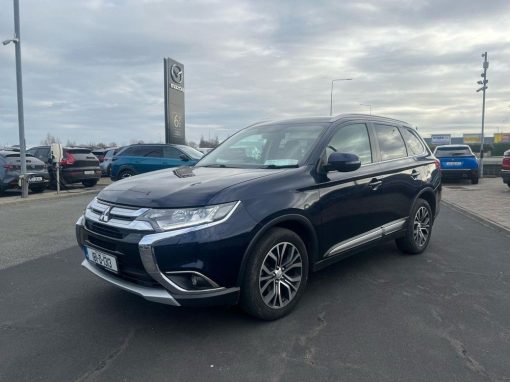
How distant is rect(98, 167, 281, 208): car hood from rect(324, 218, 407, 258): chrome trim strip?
1.06 metres

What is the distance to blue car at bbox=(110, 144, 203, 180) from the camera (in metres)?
14.8

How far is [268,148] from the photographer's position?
14.6 feet

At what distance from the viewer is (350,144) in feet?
14.9

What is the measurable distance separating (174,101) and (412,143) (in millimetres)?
16416

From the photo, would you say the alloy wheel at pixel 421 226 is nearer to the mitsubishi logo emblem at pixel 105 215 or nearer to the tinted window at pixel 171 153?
the mitsubishi logo emblem at pixel 105 215

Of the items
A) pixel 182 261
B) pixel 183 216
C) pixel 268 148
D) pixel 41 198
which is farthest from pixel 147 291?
pixel 41 198

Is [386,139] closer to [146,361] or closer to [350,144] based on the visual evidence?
[350,144]

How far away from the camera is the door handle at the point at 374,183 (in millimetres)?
4607

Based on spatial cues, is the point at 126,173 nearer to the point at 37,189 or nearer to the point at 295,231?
the point at 37,189

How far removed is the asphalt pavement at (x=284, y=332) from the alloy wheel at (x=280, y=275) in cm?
20

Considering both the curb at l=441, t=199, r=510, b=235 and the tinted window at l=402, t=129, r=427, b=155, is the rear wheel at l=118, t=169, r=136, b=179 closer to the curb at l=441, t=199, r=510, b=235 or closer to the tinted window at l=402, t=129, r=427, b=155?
the curb at l=441, t=199, r=510, b=235

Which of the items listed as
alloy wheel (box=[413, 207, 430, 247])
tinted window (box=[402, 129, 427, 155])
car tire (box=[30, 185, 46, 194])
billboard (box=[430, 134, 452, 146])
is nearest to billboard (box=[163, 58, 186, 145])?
car tire (box=[30, 185, 46, 194])

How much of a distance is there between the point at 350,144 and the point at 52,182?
46.4ft

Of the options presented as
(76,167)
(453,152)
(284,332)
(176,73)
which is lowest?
(284,332)
